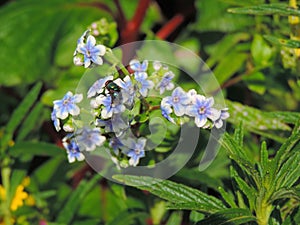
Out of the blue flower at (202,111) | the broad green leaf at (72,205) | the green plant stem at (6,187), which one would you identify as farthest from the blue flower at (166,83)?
the green plant stem at (6,187)

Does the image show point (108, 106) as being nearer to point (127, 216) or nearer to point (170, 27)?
point (127, 216)

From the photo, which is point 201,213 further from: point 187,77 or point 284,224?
point 187,77

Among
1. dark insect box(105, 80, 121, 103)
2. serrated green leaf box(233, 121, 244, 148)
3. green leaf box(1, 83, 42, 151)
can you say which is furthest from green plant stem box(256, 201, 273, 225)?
green leaf box(1, 83, 42, 151)

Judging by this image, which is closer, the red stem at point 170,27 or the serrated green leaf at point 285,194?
the serrated green leaf at point 285,194

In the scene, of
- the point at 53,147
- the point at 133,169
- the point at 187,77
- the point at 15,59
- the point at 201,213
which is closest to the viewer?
the point at 201,213

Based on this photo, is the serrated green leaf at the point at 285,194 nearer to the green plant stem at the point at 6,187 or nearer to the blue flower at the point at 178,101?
the blue flower at the point at 178,101

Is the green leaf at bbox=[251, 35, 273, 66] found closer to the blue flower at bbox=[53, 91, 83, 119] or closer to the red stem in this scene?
the red stem

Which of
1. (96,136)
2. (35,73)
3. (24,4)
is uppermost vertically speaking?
(96,136)

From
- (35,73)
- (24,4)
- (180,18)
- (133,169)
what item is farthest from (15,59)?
(133,169)
